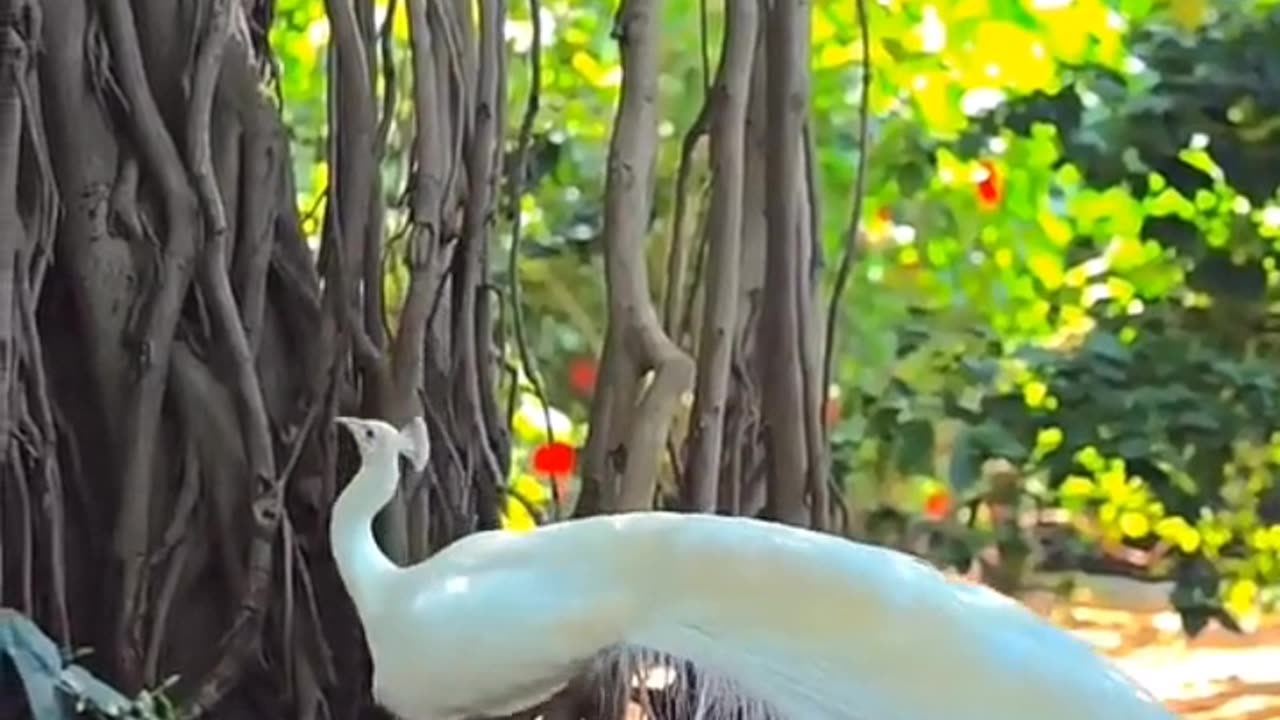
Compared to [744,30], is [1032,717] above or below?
below

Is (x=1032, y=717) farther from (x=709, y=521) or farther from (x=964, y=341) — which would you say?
(x=964, y=341)

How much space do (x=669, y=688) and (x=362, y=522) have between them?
0.69ft

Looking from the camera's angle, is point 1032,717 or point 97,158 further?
point 97,158

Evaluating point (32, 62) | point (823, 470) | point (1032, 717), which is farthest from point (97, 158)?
point (1032, 717)

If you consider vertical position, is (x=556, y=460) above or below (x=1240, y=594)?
above

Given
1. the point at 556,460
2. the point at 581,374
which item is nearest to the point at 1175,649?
the point at 581,374

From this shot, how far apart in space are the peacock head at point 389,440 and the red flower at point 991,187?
112cm

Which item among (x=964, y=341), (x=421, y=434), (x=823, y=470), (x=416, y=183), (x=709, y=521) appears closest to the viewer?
(x=709, y=521)

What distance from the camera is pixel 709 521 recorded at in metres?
1.09

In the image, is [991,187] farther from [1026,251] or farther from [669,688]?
[669,688]

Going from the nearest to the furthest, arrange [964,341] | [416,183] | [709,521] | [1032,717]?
1. [1032,717]
2. [709,521]
3. [416,183]
4. [964,341]

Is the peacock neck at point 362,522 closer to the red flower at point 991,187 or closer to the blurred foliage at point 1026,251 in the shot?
the blurred foliage at point 1026,251

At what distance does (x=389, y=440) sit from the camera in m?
1.20

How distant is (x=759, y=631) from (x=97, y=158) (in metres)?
0.51
